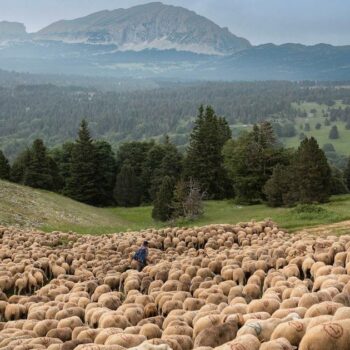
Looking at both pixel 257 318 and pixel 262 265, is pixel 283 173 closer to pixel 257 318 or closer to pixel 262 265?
pixel 262 265

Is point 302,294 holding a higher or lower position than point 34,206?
higher

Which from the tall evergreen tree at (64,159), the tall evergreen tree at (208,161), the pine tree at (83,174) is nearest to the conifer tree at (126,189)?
the pine tree at (83,174)

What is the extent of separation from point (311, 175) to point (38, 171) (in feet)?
134

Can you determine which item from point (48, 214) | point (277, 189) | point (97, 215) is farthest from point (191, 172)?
point (48, 214)

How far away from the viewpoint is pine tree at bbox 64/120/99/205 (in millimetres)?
82000

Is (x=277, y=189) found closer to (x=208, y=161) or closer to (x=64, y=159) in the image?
(x=208, y=161)

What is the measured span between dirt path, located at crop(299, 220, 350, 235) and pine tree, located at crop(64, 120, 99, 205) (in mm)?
53878

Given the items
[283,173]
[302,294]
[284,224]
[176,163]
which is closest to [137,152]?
[176,163]

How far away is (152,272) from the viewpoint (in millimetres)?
22641

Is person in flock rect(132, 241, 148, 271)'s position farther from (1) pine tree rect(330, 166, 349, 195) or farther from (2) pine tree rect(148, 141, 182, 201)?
(2) pine tree rect(148, 141, 182, 201)

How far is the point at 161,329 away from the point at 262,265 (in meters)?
8.43

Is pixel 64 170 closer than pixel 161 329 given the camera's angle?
No

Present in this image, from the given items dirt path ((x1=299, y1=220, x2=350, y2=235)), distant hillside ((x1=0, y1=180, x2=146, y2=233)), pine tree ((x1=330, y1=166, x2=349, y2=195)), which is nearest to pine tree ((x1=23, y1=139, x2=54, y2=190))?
distant hillside ((x1=0, y1=180, x2=146, y2=233))

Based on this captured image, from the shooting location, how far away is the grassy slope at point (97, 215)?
121 feet
